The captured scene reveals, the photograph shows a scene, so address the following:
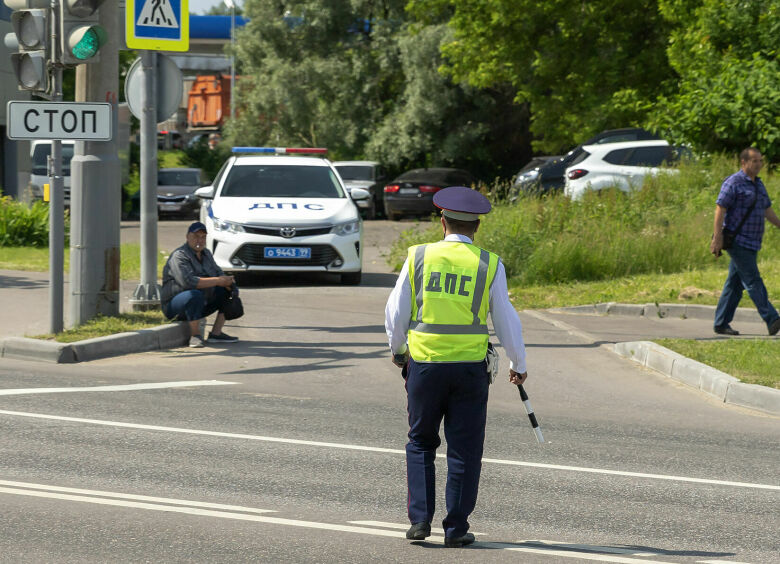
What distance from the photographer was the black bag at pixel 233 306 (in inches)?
455

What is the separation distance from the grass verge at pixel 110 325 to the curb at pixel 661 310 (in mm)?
Result: 5055

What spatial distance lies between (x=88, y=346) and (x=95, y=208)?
1603 millimetres

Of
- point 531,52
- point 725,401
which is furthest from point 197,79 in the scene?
point 725,401

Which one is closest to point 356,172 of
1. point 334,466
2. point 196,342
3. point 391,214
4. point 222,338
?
point 391,214

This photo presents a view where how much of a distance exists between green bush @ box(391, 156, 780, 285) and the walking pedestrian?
4.45m

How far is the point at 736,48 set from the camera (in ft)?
80.9

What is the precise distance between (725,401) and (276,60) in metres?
35.4

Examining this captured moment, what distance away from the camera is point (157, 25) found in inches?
475

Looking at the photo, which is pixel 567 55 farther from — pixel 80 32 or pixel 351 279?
pixel 80 32

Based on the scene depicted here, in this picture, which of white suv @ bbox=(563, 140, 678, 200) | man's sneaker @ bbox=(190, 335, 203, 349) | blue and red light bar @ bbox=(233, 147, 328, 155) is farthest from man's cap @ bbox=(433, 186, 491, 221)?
white suv @ bbox=(563, 140, 678, 200)

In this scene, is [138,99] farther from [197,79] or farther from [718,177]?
[197,79]

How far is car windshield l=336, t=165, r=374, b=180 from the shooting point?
120 feet

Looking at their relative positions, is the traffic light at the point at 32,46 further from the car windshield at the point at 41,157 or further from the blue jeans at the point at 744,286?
the car windshield at the point at 41,157

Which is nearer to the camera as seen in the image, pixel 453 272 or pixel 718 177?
pixel 453 272
